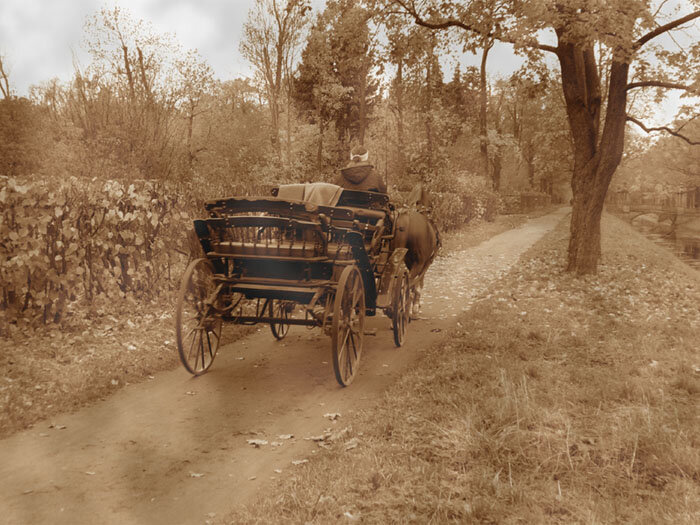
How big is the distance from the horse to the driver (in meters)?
0.52

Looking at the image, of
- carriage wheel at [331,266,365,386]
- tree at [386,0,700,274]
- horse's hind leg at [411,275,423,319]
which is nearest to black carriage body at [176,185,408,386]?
carriage wheel at [331,266,365,386]

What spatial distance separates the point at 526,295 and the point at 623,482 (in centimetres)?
661

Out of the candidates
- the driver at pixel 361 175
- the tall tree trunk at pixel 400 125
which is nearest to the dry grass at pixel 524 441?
the driver at pixel 361 175

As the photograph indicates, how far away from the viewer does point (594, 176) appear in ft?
35.6

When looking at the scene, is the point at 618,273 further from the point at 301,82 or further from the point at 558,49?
the point at 301,82

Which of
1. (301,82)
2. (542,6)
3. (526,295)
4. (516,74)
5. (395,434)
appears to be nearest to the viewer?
(395,434)

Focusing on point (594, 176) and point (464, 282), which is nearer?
point (594, 176)

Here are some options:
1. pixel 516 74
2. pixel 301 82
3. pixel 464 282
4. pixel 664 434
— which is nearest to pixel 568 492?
pixel 664 434

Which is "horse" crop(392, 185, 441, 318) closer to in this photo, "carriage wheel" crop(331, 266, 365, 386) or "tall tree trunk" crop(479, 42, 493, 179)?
"carriage wheel" crop(331, 266, 365, 386)

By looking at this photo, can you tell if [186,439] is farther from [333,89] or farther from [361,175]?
[333,89]

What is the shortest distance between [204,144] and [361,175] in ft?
79.2

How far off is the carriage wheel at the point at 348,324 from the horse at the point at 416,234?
1.75m

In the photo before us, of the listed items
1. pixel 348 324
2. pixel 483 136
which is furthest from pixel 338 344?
pixel 483 136

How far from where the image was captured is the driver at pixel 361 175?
6.84 meters
